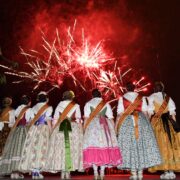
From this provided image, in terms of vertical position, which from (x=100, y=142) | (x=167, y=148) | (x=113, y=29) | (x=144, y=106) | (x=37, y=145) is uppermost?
(x=113, y=29)

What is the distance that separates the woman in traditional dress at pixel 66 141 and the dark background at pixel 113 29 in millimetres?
6293

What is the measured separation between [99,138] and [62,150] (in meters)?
0.82

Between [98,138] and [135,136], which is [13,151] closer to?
[98,138]

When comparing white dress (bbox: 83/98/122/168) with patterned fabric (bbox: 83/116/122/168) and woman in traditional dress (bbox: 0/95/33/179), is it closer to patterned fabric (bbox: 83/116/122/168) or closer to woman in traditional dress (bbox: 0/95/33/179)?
patterned fabric (bbox: 83/116/122/168)

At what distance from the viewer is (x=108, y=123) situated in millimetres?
6664

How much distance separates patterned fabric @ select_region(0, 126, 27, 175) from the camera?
23.0 feet

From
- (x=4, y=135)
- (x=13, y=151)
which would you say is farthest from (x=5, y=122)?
(x=13, y=151)

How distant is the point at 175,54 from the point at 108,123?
7.01m

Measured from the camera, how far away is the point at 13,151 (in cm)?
715

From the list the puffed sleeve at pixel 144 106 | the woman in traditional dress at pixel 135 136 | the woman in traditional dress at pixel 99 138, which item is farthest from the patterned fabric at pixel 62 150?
the puffed sleeve at pixel 144 106

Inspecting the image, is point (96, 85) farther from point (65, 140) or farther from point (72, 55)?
point (65, 140)

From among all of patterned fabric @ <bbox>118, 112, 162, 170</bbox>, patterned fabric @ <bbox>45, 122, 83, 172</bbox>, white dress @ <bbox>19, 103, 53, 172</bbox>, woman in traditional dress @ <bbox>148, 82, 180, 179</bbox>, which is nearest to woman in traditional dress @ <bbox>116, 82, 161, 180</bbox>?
patterned fabric @ <bbox>118, 112, 162, 170</bbox>

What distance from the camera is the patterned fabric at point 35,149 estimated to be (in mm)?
6739

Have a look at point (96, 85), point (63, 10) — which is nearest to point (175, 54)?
point (96, 85)
